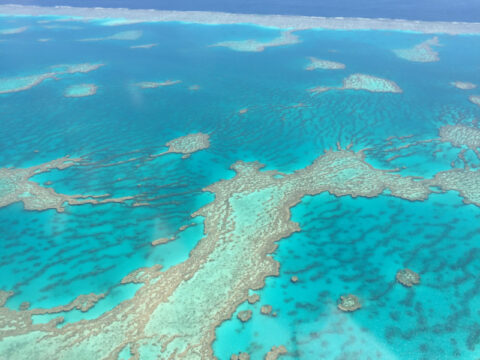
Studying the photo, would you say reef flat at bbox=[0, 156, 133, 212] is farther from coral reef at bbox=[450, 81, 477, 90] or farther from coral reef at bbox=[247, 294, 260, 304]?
coral reef at bbox=[450, 81, 477, 90]

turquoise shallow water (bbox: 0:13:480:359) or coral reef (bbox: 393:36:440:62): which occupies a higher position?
coral reef (bbox: 393:36:440:62)

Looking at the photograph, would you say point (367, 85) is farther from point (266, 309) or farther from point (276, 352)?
point (276, 352)

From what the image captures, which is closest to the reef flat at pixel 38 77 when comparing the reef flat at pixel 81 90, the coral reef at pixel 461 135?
the reef flat at pixel 81 90

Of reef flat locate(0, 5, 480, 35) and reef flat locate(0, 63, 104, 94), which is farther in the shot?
reef flat locate(0, 5, 480, 35)

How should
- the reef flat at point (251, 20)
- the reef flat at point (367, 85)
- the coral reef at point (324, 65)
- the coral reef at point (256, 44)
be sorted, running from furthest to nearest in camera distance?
the reef flat at point (251, 20) → the coral reef at point (256, 44) → the coral reef at point (324, 65) → the reef flat at point (367, 85)

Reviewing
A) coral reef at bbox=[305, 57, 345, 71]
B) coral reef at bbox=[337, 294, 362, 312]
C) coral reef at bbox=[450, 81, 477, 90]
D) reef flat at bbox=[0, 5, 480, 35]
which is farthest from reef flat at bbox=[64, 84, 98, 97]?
coral reef at bbox=[450, 81, 477, 90]

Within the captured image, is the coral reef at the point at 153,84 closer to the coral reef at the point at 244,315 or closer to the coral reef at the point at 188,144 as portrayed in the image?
the coral reef at the point at 188,144

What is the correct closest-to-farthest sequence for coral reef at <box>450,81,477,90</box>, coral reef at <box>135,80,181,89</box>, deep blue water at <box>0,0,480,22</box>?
coral reef at <box>450,81,477,90</box>
coral reef at <box>135,80,181,89</box>
deep blue water at <box>0,0,480,22</box>
